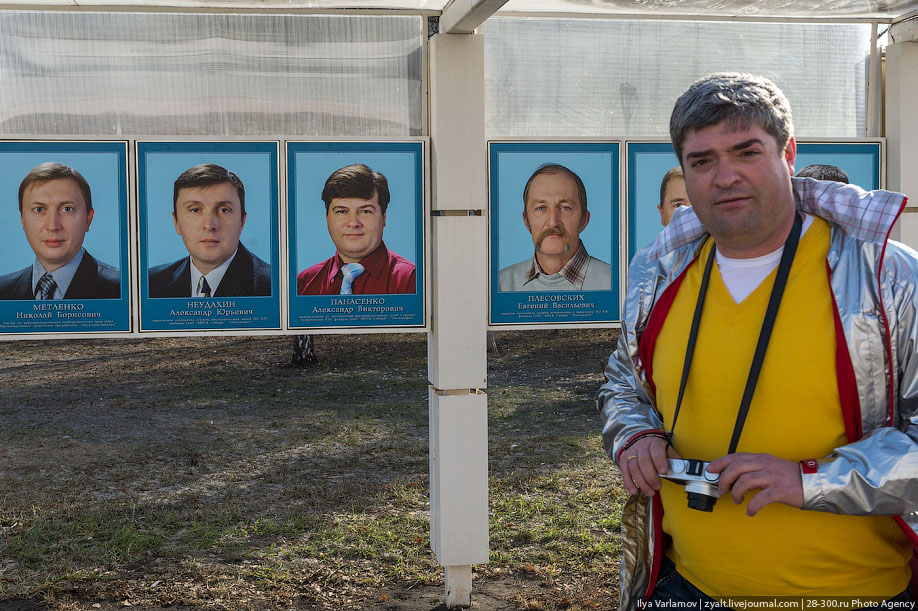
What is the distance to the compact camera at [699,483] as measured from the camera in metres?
1.84

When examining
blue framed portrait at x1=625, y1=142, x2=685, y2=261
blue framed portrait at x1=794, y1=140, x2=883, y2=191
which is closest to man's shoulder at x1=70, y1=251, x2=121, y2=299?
blue framed portrait at x1=625, y1=142, x2=685, y2=261

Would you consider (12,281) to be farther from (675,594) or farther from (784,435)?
(784,435)

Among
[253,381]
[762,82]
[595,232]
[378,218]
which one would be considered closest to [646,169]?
Result: [595,232]

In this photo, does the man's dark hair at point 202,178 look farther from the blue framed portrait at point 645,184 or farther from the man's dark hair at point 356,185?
the blue framed portrait at point 645,184

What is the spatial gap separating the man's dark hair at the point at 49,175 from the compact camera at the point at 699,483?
3243 millimetres

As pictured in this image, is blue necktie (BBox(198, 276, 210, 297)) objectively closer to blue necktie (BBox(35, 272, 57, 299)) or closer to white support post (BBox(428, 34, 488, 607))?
blue necktie (BBox(35, 272, 57, 299))

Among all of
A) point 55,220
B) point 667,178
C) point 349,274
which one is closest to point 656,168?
point 667,178

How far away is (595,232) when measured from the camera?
14.8 feet

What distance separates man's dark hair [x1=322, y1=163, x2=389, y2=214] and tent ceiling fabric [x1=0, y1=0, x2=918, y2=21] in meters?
0.75

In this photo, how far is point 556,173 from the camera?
4430 mm

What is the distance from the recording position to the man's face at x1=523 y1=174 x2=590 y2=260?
4.43 m

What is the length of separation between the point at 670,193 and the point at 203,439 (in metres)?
6.79

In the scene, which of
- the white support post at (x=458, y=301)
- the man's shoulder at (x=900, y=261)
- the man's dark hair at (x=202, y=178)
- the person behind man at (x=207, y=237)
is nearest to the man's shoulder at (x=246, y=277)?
the person behind man at (x=207, y=237)

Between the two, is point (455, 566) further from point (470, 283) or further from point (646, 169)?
point (646, 169)
